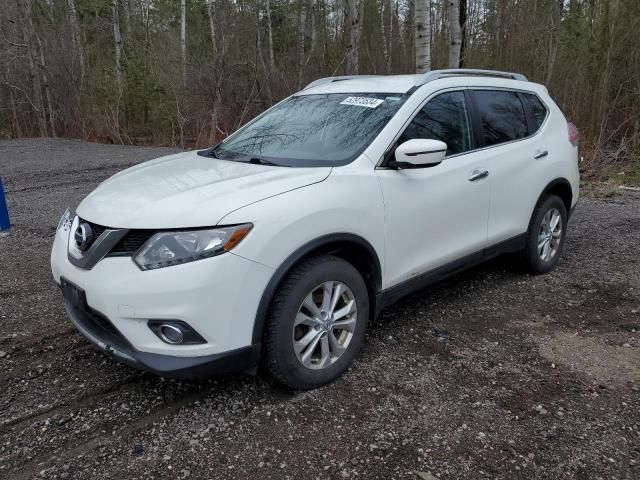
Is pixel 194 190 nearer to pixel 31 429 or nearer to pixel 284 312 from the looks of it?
pixel 284 312

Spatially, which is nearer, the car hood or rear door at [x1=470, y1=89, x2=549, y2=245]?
the car hood

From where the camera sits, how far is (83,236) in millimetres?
2846

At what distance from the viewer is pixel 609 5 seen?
1163cm

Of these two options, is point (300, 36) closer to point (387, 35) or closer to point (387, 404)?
point (387, 35)

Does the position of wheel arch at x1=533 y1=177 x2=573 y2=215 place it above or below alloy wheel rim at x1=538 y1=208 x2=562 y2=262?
above

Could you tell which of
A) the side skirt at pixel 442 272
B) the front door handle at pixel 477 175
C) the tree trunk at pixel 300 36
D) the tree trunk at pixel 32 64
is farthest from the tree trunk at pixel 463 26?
the tree trunk at pixel 32 64

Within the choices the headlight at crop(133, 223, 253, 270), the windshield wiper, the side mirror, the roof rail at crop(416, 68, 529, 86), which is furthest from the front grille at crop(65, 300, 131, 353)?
the roof rail at crop(416, 68, 529, 86)

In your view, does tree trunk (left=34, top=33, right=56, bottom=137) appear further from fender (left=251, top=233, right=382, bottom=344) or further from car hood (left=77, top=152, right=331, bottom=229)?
fender (left=251, top=233, right=382, bottom=344)

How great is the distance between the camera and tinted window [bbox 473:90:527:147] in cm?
413

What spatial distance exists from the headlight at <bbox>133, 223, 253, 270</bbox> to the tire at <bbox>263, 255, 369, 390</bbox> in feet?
1.32

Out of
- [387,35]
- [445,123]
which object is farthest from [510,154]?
[387,35]

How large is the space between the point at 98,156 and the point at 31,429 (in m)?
12.1

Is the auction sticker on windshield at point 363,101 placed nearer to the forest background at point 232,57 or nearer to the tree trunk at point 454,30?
the tree trunk at point 454,30

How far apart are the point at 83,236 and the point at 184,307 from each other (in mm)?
803
